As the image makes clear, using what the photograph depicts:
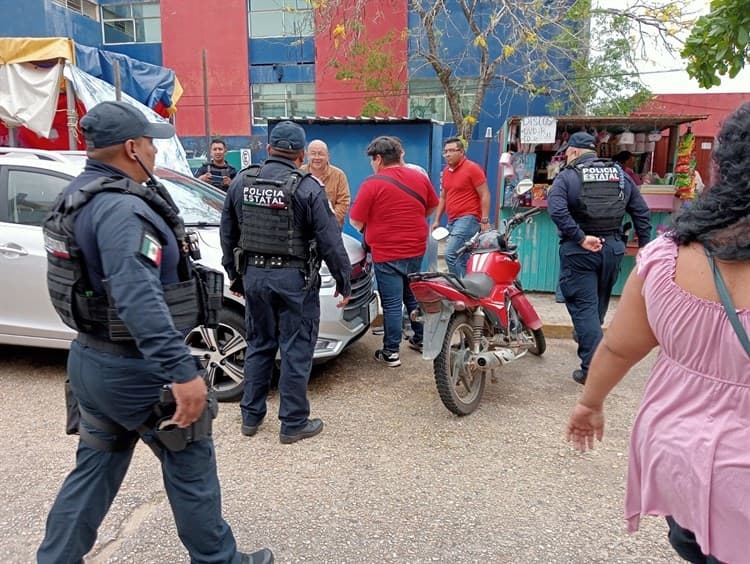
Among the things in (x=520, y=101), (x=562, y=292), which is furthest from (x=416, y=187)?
(x=520, y=101)

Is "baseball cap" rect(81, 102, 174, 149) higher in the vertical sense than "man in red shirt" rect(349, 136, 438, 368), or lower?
higher

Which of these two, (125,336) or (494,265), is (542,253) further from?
(125,336)

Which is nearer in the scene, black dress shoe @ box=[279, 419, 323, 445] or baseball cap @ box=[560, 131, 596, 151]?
black dress shoe @ box=[279, 419, 323, 445]

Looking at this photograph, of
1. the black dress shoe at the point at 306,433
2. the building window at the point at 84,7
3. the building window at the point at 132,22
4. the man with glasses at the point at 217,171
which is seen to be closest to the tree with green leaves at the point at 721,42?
the black dress shoe at the point at 306,433

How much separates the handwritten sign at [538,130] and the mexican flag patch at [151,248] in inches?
223

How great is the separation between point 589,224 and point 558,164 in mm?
3257

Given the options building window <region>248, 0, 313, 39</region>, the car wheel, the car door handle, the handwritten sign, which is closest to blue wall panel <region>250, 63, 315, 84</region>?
building window <region>248, 0, 313, 39</region>

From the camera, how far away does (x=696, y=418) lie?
1.46 m

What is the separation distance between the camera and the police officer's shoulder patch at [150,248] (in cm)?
187

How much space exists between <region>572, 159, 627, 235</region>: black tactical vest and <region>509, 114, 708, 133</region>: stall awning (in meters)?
2.94

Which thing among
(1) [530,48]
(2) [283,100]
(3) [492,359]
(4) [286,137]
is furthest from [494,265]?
(2) [283,100]

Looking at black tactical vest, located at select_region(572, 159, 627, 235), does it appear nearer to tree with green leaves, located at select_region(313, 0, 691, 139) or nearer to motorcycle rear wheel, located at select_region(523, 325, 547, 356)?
motorcycle rear wheel, located at select_region(523, 325, 547, 356)

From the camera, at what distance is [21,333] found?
4.33 meters

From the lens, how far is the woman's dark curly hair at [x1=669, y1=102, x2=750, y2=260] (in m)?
1.36
